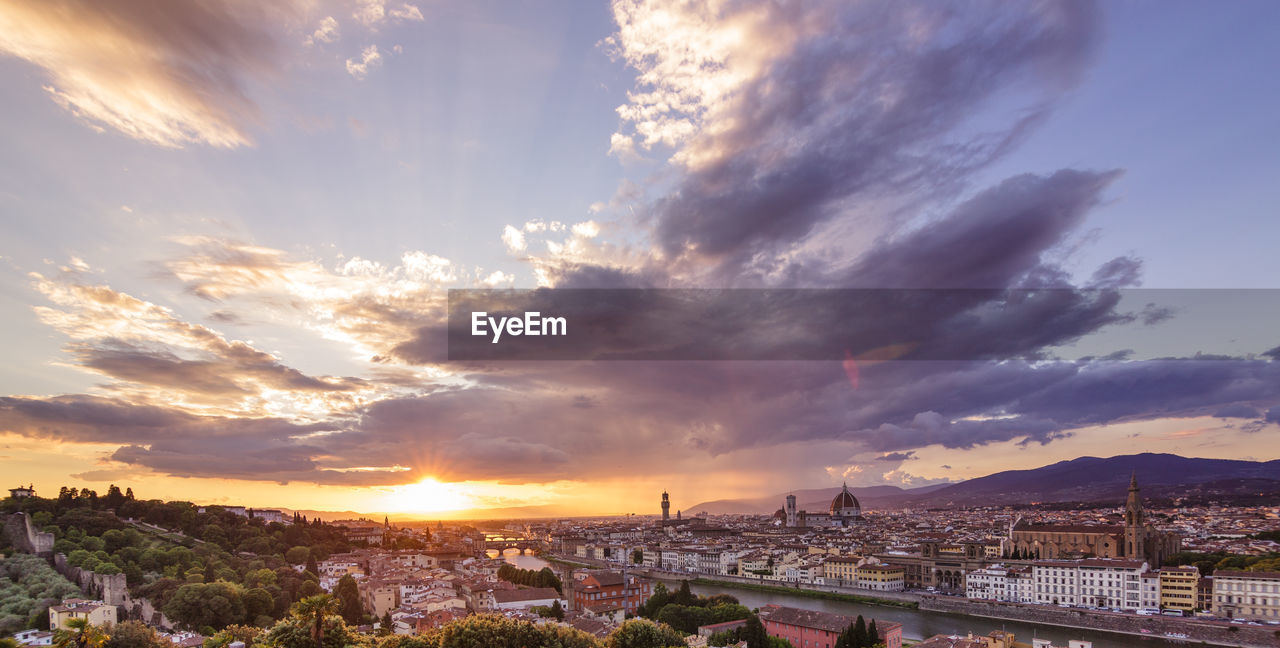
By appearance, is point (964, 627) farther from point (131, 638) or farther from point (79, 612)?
point (79, 612)


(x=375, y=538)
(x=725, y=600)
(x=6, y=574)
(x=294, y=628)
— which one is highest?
(x=294, y=628)

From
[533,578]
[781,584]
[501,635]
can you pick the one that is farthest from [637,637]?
[781,584]

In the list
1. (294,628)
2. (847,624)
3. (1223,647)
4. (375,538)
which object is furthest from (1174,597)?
(375,538)

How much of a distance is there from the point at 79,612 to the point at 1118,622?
1007 inches

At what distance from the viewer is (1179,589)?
887 inches

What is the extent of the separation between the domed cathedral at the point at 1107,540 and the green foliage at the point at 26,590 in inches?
1321

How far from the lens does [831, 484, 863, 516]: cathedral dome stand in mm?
69500

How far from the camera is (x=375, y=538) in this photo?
165 feet

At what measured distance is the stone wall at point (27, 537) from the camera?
22108 mm

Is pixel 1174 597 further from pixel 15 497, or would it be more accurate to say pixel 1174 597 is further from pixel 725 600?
pixel 15 497

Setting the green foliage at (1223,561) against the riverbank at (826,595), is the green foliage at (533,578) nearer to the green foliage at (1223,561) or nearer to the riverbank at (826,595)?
the riverbank at (826,595)

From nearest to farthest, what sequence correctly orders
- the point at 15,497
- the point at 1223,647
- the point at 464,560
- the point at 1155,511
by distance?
the point at 1223,647 → the point at 15,497 → the point at 464,560 → the point at 1155,511

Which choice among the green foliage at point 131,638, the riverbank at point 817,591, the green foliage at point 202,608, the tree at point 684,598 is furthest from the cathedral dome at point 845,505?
the green foliage at point 131,638

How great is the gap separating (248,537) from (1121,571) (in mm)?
31877
